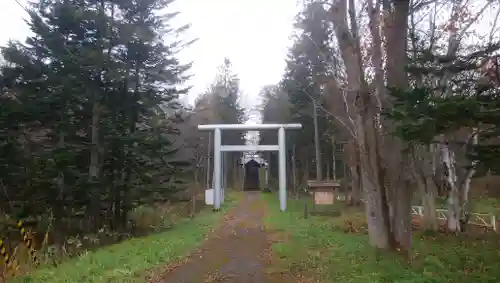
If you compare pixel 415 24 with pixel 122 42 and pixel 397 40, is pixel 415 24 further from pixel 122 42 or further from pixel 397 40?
pixel 122 42

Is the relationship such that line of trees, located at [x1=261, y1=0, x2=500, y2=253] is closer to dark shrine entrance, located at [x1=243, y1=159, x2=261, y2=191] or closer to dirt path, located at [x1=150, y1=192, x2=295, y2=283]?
dirt path, located at [x1=150, y1=192, x2=295, y2=283]

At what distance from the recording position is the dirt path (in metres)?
7.54

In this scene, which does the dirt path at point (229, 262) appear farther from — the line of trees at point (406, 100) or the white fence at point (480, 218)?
the white fence at point (480, 218)

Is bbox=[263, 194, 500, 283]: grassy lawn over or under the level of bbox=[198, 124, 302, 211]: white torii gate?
under

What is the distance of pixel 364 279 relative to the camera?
7.01 m

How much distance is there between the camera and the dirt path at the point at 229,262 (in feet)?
24.7

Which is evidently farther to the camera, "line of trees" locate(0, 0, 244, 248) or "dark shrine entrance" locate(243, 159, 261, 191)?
"dark shrine entrance" locate(243, 159, 261, 191)

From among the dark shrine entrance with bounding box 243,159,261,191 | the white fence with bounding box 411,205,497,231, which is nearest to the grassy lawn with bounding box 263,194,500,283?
the white fence with bounding box 411,205,497,231

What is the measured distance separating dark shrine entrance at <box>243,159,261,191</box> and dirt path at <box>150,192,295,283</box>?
3552cm

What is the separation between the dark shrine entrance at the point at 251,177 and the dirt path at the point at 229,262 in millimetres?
35524

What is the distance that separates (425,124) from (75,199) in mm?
13681

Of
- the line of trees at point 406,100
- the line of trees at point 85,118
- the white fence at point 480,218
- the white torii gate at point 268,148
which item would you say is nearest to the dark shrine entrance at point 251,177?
the white torii gate at point 268,148

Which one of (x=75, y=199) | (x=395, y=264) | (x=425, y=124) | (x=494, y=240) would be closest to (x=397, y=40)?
(x=425, y=124)

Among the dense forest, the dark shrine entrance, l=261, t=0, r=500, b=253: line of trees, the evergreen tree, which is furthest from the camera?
the dark shrine entrance
